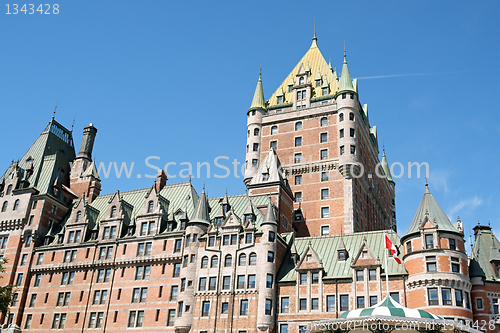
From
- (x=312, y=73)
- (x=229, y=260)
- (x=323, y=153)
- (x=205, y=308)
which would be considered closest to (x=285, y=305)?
(x=229, y=260)

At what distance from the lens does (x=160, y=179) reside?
277 feet

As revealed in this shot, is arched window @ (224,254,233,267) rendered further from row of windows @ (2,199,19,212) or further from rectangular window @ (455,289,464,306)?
row of windows @ (2,199,19,212)

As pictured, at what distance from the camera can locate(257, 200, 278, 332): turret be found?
59625 mm

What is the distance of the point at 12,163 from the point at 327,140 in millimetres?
54009

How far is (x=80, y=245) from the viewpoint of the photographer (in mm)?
75938

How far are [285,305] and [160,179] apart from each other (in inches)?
1295

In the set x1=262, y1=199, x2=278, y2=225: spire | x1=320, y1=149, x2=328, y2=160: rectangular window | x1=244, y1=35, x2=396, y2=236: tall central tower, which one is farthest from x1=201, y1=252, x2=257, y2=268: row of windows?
x1=320, y1=149, x2=328, y2=160: rectangular window

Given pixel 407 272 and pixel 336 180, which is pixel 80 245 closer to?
pixel 336 180

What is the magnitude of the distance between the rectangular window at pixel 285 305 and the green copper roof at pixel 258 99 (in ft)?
137

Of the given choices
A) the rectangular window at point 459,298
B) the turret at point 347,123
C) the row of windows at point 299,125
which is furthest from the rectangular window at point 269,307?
the row of windows at point 299,125

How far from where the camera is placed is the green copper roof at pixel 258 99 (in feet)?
310

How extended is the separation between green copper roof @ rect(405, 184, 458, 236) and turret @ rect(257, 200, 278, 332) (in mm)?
15949

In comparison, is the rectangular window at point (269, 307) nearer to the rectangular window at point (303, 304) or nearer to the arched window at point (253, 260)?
the rectangular window at point (303, 304)

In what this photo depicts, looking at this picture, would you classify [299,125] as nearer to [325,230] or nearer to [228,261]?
[325,230]
